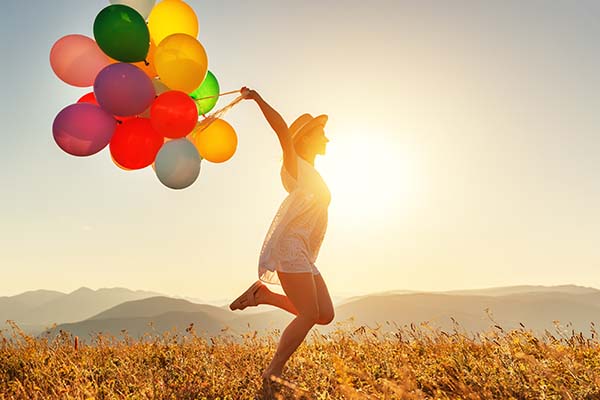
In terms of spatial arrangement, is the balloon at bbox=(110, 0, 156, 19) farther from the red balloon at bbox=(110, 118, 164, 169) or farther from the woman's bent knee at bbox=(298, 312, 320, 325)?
the woman's bent knee at bbox=(298, 312, 320, 325)

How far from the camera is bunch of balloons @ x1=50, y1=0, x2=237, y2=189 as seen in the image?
12.3 ft

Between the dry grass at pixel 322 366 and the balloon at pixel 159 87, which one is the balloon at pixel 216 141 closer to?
the balloon at pixel 159 87

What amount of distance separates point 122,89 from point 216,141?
117 cm

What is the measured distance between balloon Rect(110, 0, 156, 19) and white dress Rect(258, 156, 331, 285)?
2086mm

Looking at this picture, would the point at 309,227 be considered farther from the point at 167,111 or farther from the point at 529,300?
the point at 529,300

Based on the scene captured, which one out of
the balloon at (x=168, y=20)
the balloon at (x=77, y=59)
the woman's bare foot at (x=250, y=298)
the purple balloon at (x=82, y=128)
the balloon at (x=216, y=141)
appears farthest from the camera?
the balloon at (x=216, y=141)

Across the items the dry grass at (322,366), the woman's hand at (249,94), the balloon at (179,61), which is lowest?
the dry grass at (322,366)

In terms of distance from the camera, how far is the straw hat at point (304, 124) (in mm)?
4051

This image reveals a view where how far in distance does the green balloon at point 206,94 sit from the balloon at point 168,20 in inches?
19.9

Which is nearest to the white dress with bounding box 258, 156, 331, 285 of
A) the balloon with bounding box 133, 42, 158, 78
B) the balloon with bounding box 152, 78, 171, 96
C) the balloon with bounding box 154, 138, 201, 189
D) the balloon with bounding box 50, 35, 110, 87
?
the balloon with bounding box 154, 138, 201, 189

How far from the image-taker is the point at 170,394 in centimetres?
336

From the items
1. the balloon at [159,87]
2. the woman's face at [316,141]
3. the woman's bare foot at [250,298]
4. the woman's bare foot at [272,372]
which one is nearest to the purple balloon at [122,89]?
the balloon at [159,87]

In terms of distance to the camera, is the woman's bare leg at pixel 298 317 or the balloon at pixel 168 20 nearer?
the woman's bare leg at pixel 298 317

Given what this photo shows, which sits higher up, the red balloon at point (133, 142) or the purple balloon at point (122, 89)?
the purple balloon at point (122, 89)
